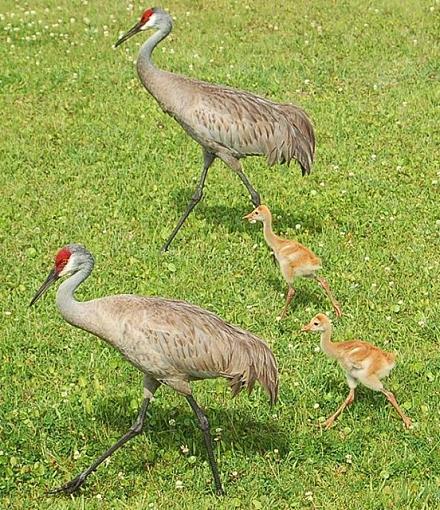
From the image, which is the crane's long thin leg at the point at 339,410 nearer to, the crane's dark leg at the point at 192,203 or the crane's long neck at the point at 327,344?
the crane's long neck at the point at 327,344

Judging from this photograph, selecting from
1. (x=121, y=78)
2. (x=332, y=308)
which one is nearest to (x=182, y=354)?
(x=332, y=308)

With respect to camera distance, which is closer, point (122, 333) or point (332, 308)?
point (122, 333)

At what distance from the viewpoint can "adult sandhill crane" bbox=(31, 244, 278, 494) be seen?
19.4 feet

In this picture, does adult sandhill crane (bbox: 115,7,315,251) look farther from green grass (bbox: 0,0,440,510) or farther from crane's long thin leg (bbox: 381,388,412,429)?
crane's long thin leg (bbox: 381,388,412,429)

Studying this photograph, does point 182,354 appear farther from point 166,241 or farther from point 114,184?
point 114,184

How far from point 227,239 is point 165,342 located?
333 centimetres

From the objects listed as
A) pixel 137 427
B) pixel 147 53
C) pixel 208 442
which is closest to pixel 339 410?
pixel 208 442

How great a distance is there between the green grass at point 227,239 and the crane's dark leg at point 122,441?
0.08m

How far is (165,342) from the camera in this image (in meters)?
5.91

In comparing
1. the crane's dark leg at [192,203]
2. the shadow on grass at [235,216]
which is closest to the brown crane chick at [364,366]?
the crane's dark leg at [192,203]

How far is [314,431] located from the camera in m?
6.57

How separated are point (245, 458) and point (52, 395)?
142cm

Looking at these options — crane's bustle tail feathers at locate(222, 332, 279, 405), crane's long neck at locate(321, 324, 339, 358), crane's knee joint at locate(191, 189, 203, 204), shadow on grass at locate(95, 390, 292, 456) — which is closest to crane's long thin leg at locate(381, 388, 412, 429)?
crane's long neck at locate(321, 324, 339, 358)

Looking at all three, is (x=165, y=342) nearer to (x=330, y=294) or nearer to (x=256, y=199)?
(x=330, y=294)
